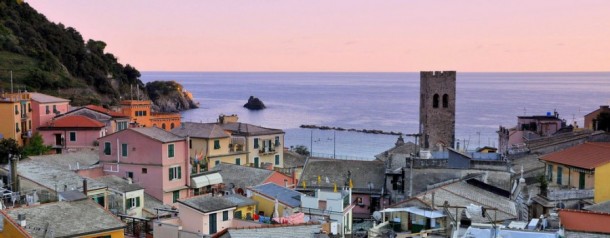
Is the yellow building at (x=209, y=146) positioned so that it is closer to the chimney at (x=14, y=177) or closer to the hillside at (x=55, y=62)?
the chimney at (x=14, y=177)

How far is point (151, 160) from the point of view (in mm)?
30625

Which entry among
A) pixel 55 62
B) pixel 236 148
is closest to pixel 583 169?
pixel 236 148

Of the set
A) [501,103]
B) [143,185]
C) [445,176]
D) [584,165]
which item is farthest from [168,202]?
[501,103]

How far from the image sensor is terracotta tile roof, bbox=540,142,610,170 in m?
24.7

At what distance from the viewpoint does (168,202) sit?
30.4 meters

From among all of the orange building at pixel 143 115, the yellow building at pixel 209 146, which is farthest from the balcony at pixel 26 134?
the orange building at pixel 143 115

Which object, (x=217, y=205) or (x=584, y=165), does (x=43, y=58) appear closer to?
(x=217, y=205)

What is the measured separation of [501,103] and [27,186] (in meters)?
170

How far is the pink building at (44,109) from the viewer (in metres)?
44.9

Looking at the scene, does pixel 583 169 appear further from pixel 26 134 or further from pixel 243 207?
pixel 26 134

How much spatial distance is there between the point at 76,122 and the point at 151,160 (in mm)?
14528

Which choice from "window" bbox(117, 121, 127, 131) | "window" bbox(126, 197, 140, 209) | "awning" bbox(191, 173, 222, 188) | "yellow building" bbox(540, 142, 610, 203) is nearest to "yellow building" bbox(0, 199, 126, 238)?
"window" bbox(126, 197, 140, 209)

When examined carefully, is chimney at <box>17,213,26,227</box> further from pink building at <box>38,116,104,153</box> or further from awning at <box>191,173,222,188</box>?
pink building at <box>38,116,104,153</box>

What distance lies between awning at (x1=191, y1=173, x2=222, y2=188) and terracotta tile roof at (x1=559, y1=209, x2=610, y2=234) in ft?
60.2
